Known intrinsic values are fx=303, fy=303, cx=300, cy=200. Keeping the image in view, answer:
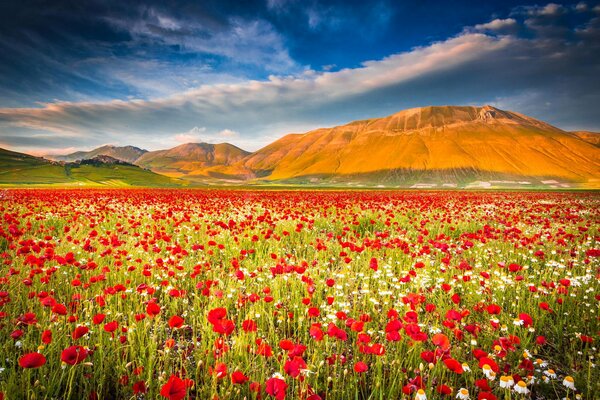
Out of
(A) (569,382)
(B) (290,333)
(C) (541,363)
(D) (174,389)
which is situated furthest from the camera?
(B) (290,333)

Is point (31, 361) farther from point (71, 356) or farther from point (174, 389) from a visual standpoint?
point (174, 389)

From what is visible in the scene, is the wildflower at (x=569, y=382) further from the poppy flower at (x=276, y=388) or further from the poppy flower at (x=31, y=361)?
the poppy flower at (x=31, y=361)

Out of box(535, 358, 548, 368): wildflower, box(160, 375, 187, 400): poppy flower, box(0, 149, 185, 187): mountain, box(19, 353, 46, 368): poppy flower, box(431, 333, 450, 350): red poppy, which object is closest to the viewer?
box(160, 375, 187, 400): poppy flower

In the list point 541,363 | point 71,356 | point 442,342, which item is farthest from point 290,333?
point 541,363

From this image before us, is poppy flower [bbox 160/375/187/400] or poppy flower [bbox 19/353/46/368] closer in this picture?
poppy flower [bbox 160/375/187/400]

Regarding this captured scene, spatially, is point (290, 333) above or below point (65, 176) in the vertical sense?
below

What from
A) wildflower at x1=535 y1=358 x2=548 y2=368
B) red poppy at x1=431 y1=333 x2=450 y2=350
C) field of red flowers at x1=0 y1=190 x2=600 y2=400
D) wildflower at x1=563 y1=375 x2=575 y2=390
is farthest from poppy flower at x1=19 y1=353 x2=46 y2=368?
wildflower at x1=535 y1=358 x2=548 y2=368

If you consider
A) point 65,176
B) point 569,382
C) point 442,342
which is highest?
point 65,176

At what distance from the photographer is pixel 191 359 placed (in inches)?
150

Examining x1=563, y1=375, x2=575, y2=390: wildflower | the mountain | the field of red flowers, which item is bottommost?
the field of red flowers

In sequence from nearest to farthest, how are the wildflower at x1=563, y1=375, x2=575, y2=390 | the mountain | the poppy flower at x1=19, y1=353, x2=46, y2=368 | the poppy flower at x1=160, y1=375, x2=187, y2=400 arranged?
the poppy flower at x1=160, y1=375, x2=187, y2=400 → the poppy flower at x1=19, y1=353, x2=46, y2=368 → the wildflower at x1=563, y1=375, x2=575, y2=390 → the mountain

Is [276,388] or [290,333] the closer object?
[276,388]

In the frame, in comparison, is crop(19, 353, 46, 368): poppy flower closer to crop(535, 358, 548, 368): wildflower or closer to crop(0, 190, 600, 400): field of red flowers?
crop(0, 190, 600, 400): field of red flowers

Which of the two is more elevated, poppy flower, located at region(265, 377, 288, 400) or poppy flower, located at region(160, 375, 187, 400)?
poppy flower, located at region(160, 375, 187, 400)
